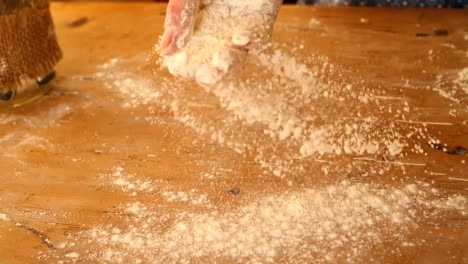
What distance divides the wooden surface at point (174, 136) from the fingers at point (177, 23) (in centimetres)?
16

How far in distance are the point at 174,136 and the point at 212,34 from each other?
18 cm

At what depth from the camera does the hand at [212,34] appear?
73cm

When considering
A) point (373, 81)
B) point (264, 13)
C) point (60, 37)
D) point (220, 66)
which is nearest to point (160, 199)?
point (220, 66)

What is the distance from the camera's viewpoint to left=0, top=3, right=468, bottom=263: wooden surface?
0.71 m

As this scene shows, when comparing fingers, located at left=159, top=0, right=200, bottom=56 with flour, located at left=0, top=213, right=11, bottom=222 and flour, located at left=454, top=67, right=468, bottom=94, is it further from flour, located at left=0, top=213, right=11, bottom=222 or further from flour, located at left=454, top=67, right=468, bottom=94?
flour, located at left=454, top=67, right=468, bottom=94

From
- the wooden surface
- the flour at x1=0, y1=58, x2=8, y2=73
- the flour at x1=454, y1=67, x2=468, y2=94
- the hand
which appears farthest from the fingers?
the flour at x1=454, y1=67, x2=468, y2=94

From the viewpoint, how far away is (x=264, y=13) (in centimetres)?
78

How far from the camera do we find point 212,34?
781 millimetres

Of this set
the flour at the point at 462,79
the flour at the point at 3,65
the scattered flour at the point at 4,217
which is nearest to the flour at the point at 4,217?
the scattered flour at the point at 4,217

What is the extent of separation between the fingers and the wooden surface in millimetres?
163

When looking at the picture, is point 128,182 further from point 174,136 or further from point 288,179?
point 288,179

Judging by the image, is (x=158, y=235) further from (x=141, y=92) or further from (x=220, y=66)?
(x=141, y=92)

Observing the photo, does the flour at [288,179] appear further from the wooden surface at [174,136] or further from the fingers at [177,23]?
the fingers at [177,23]

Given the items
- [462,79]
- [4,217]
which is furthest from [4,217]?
[462,79]
